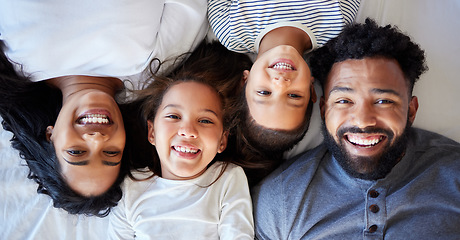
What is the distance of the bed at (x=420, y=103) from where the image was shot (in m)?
1.84

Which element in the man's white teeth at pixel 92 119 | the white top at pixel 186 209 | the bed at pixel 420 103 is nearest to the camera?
the man's white teeth at pixel 92 119

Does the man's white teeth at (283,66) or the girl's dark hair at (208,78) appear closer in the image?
the man's white teeth at (283,66)

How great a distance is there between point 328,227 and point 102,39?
1213 mm

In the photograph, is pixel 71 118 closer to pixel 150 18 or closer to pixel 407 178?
pixel 150 18

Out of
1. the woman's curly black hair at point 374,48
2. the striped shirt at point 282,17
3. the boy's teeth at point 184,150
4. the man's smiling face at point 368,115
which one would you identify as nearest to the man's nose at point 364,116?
the man's smiling face at point 368,115

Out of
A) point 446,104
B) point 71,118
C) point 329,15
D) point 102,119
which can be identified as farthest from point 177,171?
point 446,104

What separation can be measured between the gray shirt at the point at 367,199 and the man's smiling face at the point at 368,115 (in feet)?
0.28

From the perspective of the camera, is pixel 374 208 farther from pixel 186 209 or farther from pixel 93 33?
pixel 93 33

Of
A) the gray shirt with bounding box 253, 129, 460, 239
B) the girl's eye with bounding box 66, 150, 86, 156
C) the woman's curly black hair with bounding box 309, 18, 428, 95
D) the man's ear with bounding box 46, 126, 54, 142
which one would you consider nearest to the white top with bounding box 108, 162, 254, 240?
the gray shirt with bounding box 253, 129, 460, 239

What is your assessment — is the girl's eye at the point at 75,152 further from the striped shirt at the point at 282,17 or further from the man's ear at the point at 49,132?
the striped shirt at the point at 282,17

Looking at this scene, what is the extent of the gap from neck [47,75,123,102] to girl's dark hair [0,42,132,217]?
0.08m

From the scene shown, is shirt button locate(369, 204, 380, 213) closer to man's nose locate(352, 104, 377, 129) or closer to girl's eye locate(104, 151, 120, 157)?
man's nose locate(352, 104, 377, 129)

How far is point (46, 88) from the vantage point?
189 centimetres

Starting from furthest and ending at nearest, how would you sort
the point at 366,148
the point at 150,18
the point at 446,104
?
1. the point at 446,104
2. the point at 150,18
3. the point at 366,148
